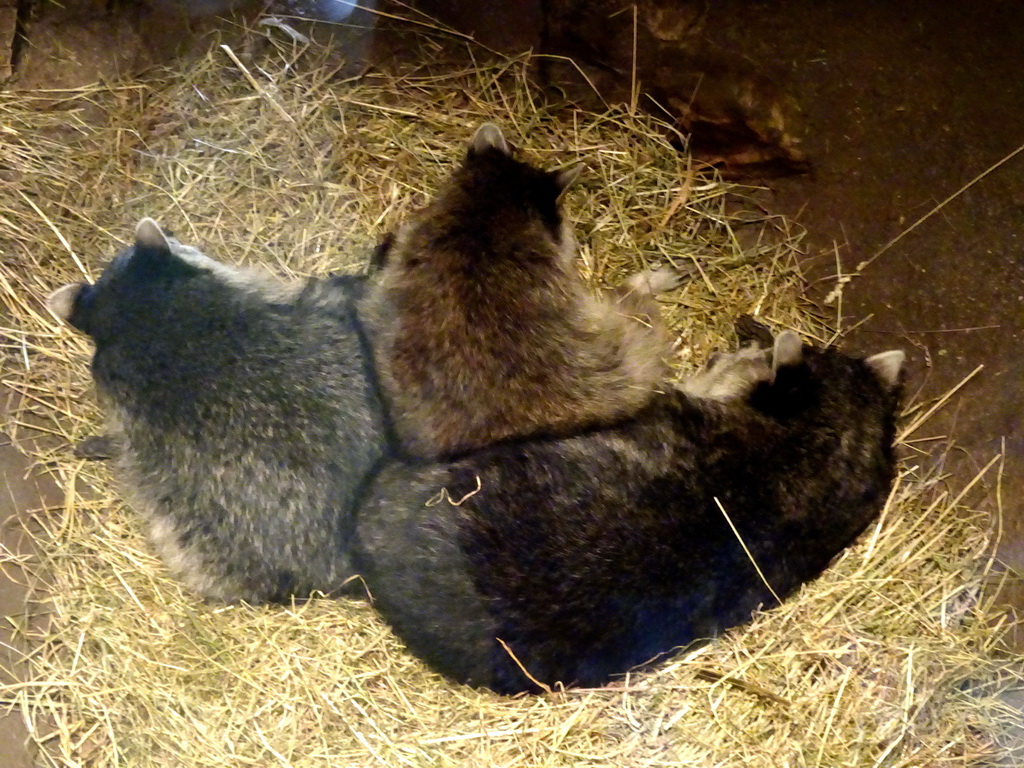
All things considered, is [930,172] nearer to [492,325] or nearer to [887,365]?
[887,365]

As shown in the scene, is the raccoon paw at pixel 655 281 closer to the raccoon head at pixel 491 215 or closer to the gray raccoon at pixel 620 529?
the raccoon head at pixel 491 215

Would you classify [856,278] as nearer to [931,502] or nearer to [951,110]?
[951,110]

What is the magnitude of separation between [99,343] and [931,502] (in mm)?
4081

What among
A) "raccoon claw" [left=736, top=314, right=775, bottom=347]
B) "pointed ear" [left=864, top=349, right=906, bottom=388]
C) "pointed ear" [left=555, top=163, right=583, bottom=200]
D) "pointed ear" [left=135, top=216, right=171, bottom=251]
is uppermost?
"pointed ear" [left=555, top=163, right=583, bottom=200]

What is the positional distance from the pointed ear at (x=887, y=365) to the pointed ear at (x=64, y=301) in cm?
380

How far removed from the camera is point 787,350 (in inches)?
131

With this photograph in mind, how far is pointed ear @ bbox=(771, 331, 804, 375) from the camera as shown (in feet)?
10.8

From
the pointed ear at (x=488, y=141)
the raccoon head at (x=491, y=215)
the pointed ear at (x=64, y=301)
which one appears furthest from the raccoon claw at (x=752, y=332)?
the pointed ear at (x=64, y=301)

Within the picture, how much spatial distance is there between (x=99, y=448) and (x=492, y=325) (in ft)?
6.75

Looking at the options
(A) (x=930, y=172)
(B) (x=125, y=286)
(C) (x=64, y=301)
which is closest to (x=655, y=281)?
(A) (x=930, y=172)

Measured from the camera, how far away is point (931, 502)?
3.67 m

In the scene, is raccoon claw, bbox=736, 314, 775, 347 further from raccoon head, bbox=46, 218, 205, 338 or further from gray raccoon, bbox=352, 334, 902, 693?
raccoon head, bbox=46, 218, 205, 338

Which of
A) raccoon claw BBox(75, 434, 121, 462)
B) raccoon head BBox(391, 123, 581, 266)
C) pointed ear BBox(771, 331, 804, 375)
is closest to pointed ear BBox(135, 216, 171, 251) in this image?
raccoon claw BBox(75, 434, 121, 462)

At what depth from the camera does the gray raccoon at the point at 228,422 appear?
3275mm
